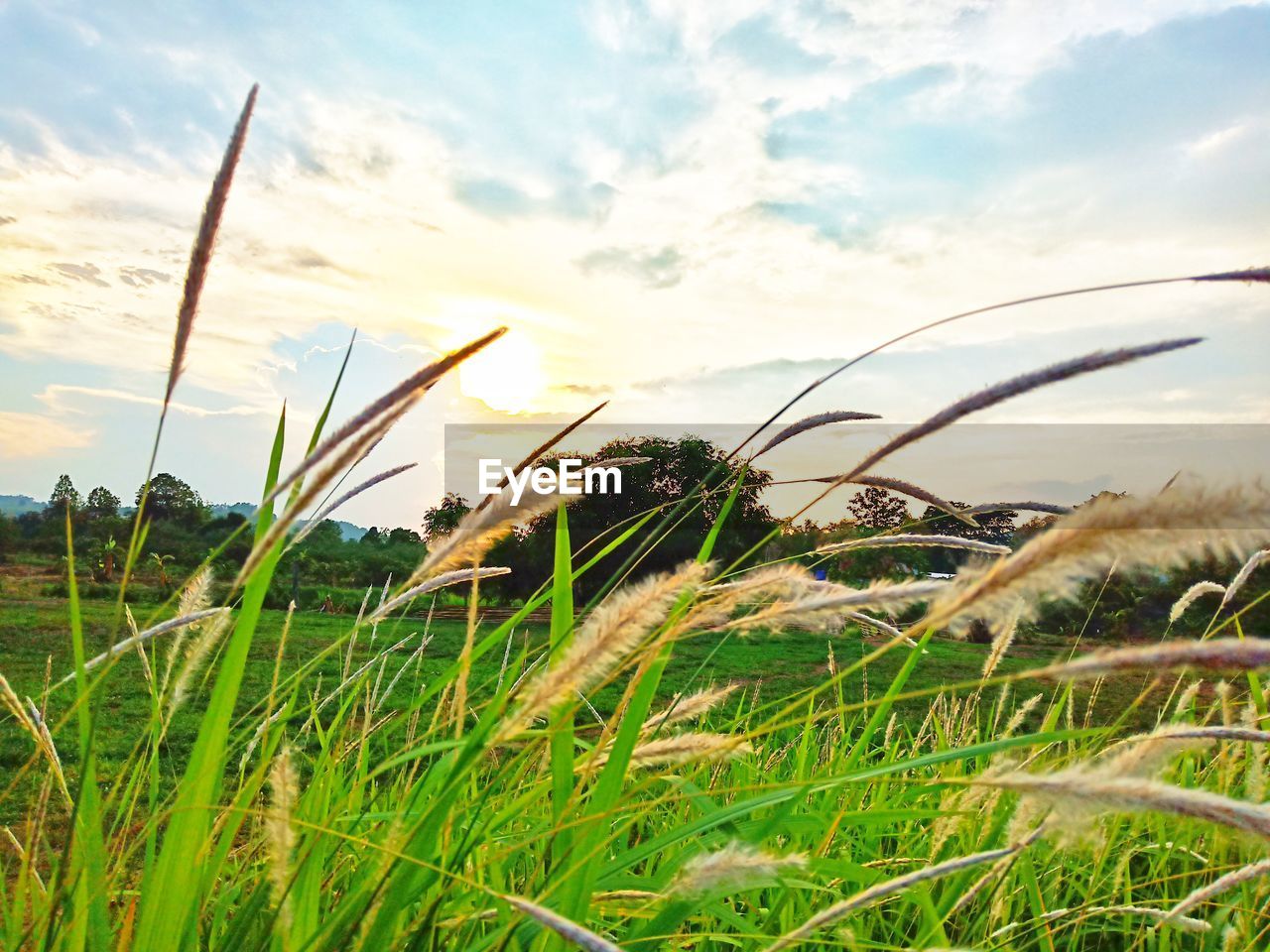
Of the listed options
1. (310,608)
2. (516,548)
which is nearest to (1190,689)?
(516,548)

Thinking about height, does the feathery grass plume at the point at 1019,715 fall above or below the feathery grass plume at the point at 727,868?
below

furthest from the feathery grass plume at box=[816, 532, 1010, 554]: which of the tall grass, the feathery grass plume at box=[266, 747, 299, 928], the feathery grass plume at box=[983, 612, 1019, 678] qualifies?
the feathery grass plume at box=[266, 747, 299, 928]

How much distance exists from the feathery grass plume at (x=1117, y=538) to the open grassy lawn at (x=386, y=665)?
168 inches

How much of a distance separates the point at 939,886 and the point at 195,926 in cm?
209

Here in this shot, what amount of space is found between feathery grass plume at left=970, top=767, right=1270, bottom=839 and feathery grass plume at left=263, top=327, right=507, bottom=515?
0.75m

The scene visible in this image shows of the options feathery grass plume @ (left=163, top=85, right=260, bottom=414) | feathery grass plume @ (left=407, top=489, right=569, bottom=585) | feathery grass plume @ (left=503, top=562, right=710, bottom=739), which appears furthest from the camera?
feathery grass plume @ (left=407, top=489, right=569, bottom=585)

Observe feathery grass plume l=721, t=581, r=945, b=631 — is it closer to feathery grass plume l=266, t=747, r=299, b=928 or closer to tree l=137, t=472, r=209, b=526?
feathery grass plume l=266, t=747, r=299, b=928

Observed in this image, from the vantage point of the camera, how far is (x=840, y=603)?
3.13ft

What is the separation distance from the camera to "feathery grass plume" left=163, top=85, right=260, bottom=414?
1181 mm

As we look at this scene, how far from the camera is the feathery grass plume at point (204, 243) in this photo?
1181 mm

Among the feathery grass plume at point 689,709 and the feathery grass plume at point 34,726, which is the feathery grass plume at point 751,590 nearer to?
the feathery grass plume at point 689,709

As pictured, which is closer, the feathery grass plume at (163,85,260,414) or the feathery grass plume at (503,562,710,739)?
the feathery grass plume at (503,562,710,739)

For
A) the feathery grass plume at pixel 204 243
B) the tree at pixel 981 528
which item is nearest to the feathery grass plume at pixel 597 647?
the feathery grass plume at pixel 204 243

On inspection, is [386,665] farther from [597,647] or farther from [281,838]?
[597,647]
